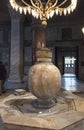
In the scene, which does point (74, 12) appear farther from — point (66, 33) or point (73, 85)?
point (73, 85)

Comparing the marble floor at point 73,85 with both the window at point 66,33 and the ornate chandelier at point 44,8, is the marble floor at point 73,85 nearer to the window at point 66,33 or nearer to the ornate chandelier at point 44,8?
the window at point 66,33

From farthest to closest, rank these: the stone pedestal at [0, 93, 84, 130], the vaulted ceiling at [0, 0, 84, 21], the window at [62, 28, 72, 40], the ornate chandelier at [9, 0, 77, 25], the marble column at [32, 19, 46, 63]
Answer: the window at [62, 28, 72, 40]
the vaulted ceiling at [0, 0, 84, 21]
the marble column at [32, 19, 46, 63]
the ornate chandelier at [9, 0, 77, 25]
the stone pedestal at [0, 93, 84, 130]

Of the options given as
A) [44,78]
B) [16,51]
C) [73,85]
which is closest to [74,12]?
[16,51]

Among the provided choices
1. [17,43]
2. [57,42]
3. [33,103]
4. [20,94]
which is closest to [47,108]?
[33,103]

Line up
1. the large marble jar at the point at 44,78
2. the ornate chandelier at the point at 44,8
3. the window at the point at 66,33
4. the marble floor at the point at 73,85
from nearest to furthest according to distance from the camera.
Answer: the large marble jar at the point at 44,78, the ornate chandelier at the point at 44,8, the marble floor at the point at 73,85, the window at the point at 66,33

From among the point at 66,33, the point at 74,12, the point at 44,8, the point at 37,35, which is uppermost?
the point at 74,12

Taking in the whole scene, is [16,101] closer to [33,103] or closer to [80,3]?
[33,103]

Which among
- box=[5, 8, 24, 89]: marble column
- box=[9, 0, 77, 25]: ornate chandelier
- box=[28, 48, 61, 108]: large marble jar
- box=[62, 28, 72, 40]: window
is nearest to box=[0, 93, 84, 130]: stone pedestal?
box=[28, 48, 61, 108]: large marble jar

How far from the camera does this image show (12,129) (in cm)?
304

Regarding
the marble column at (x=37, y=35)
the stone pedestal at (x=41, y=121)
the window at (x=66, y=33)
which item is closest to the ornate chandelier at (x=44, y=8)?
the marble column at (x=37, y=35)

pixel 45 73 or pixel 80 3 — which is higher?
pixel 80 3

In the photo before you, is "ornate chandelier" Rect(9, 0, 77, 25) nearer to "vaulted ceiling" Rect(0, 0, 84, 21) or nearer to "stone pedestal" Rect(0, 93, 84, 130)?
"stone pedestal" Rect(0, 93, 84, 130)

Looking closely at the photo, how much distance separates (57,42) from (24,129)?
14705mm

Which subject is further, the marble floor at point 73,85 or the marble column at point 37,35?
the marble floor at point 73,85
